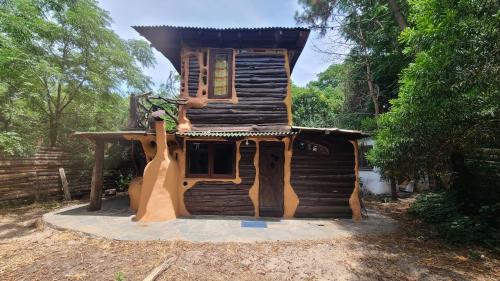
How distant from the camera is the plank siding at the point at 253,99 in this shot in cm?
865

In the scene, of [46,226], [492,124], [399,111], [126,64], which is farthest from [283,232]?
[126,64]

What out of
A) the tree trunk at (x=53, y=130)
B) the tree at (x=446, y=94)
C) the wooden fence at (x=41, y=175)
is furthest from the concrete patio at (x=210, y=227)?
the tree trunk at (x=53, y=130)

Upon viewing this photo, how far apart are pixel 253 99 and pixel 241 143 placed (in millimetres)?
1662

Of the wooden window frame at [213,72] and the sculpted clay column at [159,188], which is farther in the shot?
the wooden window frame at [213,72]

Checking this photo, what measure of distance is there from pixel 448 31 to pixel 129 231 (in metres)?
7.94

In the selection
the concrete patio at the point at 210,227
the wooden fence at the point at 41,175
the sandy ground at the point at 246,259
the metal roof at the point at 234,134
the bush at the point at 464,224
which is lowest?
the sandy ground at the point at 246,259

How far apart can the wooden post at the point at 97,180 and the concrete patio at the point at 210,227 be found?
415 millimetres

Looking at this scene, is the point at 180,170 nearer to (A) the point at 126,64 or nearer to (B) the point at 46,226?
(B) the point at 46,226

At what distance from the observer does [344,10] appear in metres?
14.1

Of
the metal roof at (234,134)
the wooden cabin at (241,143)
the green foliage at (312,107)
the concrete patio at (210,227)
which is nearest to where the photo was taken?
the concrete patio at (210,227)

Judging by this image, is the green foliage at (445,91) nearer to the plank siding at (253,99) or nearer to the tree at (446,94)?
the tree at (446,94)

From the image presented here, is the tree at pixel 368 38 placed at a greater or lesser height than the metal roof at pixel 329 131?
greater

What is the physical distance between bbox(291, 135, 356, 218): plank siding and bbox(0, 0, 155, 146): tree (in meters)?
9.69

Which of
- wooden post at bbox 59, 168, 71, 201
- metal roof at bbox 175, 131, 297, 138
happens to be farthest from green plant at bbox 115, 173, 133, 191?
metal roof at bbox 175, 131, 297, 138
